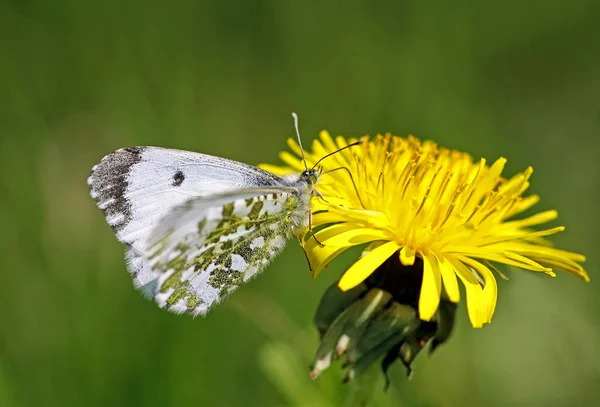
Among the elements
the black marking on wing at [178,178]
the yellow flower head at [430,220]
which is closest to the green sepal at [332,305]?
the yellow flower head at [430,220]

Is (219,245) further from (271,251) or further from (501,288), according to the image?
(501,288)

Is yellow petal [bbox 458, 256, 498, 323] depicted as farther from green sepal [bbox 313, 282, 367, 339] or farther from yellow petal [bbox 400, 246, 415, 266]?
green sepal [bbox 313, 282, 367, 339]

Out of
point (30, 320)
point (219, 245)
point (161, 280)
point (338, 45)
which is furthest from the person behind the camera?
point (338, 45)

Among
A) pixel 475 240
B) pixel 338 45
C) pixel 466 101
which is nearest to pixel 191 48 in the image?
pixel 338 45

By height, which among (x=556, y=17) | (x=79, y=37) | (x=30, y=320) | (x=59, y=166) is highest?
(x=556, y=17)

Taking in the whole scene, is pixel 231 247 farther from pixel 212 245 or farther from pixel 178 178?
pixel 178 178

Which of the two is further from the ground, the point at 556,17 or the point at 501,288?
the point at 556,17
